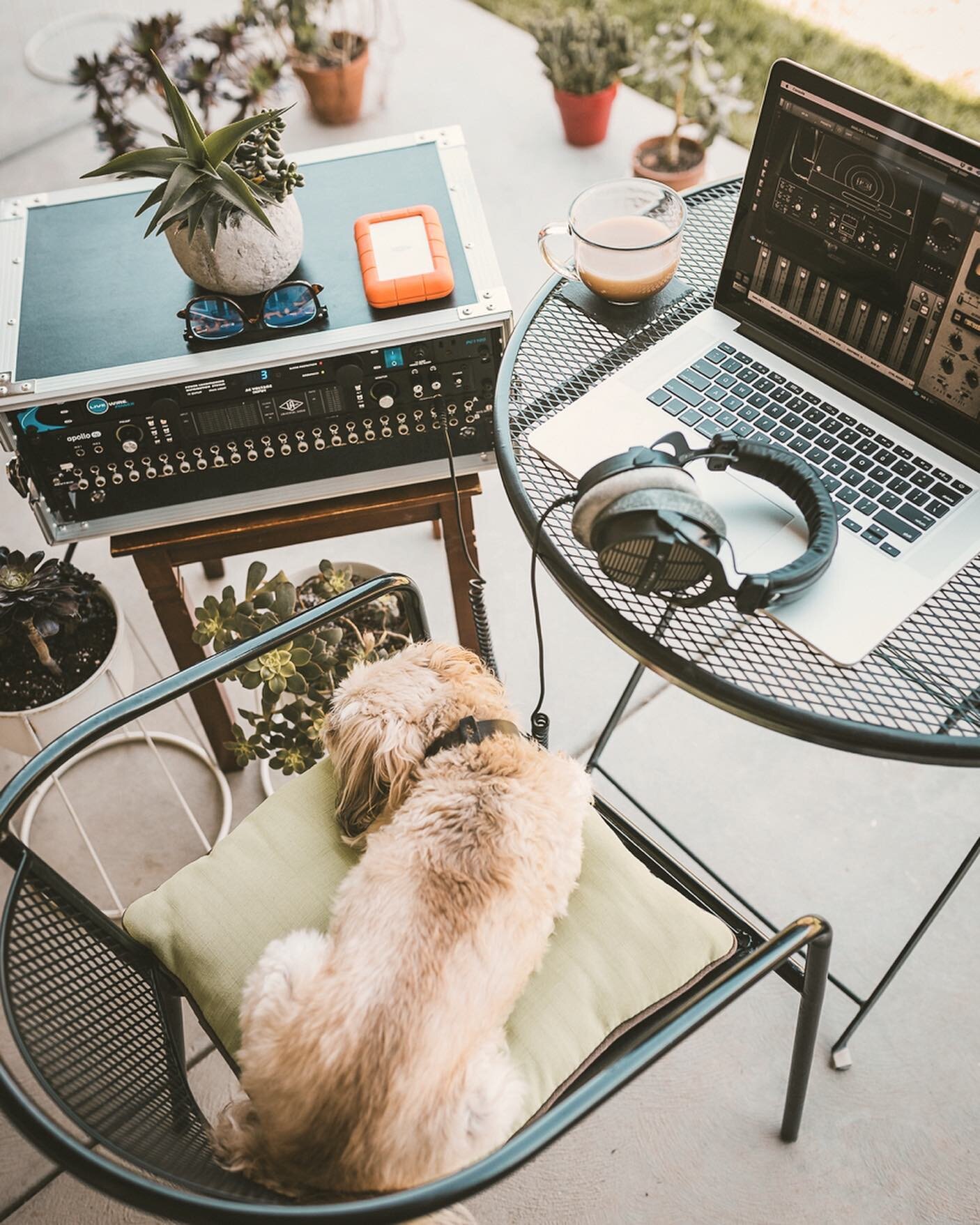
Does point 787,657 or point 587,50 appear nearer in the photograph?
point 787,657

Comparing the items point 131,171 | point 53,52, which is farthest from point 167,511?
point 53,52

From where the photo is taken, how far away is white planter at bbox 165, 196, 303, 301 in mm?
1337

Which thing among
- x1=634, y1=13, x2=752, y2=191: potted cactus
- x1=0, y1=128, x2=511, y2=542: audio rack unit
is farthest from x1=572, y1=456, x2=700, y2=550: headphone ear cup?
x1=634, y1=13, x2=752, y2=191: potted cactus

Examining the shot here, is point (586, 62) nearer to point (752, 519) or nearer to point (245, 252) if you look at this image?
point (245, 252)

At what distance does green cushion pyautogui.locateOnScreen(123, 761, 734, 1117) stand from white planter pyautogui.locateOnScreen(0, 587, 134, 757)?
584 millimetres

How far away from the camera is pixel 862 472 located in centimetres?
118

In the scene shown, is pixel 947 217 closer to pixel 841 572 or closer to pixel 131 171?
pixel 841 572

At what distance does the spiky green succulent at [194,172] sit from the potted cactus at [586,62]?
6.14 ft

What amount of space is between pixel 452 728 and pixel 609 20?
2475 mm

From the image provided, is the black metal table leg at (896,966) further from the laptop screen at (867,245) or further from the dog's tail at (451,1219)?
the dog's tail at (451,1219)

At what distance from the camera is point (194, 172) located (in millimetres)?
1258

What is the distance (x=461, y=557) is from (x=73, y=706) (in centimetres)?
68

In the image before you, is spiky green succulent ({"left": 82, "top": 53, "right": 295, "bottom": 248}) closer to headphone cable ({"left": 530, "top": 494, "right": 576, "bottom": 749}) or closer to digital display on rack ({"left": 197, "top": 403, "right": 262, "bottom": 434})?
digital display on rack ({"left": 197, "top": 403, "right": 262, "bottom": 434})

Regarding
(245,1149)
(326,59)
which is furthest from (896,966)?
(326,59)
